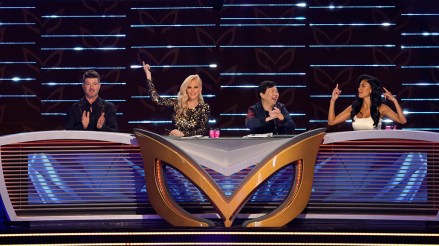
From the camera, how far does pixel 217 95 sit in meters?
7.79

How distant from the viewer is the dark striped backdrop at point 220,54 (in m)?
7.76

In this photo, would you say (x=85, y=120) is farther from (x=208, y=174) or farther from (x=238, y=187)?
(x=238, y=187)

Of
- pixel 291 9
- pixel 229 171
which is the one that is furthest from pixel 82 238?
pixel 291 9

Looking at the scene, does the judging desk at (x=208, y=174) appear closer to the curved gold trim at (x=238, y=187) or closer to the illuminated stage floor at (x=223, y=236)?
the curved gold trim at (x=238, y=187)

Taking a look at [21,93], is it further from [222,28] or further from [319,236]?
[319,236]

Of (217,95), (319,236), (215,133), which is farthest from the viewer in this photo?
(217,95)

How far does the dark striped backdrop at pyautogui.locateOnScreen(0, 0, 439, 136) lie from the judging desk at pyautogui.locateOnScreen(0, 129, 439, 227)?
3.73m

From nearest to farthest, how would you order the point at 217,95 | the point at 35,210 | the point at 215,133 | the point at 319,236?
the point at 319,236, the point at 35,210, the point at 215,133, the point at 217,95

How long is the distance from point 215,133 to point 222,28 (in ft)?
12.2

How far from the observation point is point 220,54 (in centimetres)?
782

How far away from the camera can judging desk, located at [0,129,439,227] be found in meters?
3.90

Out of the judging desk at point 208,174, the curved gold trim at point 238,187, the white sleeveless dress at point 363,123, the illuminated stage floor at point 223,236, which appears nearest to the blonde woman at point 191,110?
the judging desk at point 208,174

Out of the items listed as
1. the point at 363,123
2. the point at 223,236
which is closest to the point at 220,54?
the point at 363,123

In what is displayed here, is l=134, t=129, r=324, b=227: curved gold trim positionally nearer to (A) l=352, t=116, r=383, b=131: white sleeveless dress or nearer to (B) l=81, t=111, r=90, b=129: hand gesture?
(B) l=81, t=111, r=90, b=129: hand gesture
